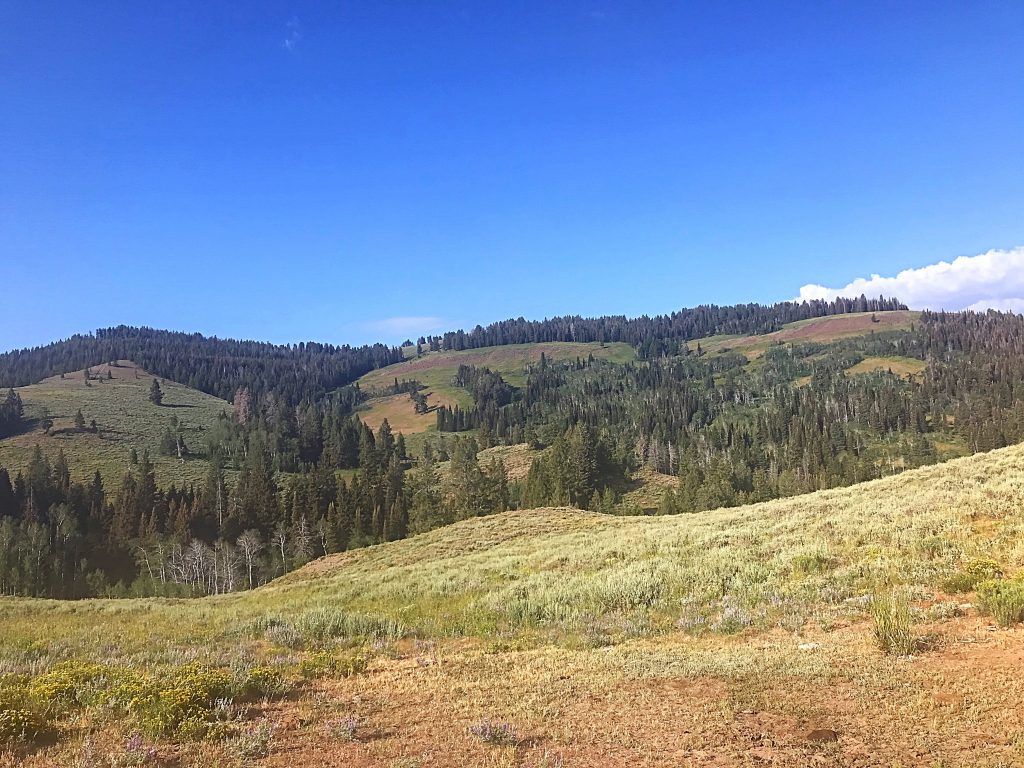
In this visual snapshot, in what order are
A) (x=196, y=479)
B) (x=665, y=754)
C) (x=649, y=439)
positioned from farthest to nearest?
(x=649, y=439)
(x=196, y=479)
(x=665, y=754)

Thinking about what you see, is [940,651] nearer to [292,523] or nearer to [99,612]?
[99,612]

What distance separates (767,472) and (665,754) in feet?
447

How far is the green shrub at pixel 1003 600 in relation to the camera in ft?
33.1

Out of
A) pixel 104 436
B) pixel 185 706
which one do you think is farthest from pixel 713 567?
pixel 104 436

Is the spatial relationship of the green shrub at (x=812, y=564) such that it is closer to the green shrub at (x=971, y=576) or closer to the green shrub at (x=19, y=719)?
the green shrub at (x=971, y=576)

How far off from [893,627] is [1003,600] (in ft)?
7.62

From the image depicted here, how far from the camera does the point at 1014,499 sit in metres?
18.1

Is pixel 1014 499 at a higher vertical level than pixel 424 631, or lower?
higher

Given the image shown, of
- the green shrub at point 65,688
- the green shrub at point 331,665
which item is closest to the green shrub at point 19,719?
the green shrub at point 65,688

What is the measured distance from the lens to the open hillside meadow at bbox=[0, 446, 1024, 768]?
7074 millimetres

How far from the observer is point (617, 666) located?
1052cm

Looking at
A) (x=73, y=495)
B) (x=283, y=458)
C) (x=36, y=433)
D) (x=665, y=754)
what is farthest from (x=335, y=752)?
(x=36, y=433)

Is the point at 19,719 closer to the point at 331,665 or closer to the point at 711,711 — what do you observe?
the point at 331,665

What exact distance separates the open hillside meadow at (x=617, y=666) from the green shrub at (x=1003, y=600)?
0.14 ft
